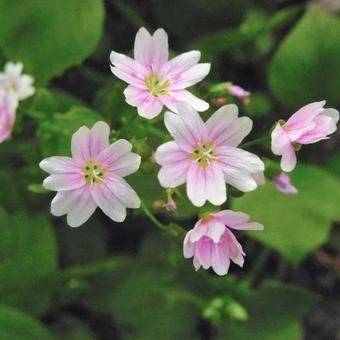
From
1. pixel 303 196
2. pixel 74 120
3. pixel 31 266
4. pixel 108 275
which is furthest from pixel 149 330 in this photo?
pixel 74 120

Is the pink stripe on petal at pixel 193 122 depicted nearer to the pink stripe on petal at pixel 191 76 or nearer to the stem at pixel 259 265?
the pink stripe on petal at pixel 191 76

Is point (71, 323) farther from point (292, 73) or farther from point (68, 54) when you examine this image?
point (292, 73)

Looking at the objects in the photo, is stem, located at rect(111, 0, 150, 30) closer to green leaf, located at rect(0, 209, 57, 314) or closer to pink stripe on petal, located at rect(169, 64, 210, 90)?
green leaf, located at rect(0, 209, 57, 314)

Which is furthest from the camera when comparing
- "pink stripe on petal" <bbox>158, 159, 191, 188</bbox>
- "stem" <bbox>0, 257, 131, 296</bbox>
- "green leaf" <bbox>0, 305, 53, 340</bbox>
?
"stem" <bbox>0, 257, 131, 296</bbox>

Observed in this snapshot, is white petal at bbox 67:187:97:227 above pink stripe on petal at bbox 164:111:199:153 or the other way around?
the other way around

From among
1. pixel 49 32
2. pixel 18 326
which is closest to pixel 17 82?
pixel 49 32

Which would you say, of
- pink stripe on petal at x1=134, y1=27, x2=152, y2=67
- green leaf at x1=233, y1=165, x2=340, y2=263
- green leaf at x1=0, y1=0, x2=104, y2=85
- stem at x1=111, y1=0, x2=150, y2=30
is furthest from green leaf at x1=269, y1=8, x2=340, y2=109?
pink stripe on petal at x1=134, y1=27, x2=152, y2=67

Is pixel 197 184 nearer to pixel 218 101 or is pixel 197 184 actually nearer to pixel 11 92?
pixel 218 101
